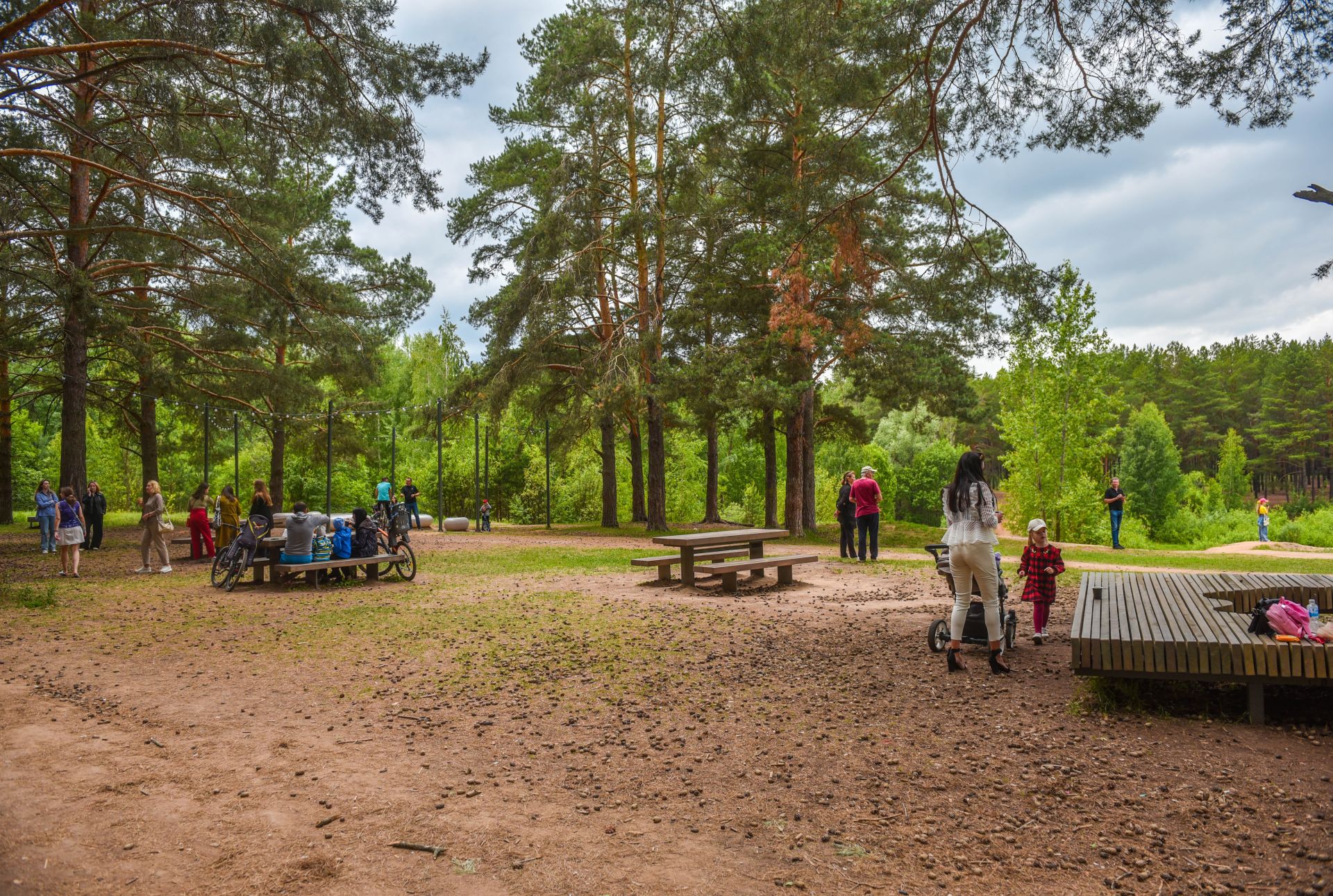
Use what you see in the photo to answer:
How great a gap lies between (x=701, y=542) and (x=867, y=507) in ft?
14.6

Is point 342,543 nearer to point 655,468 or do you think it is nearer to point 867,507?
point 867,507

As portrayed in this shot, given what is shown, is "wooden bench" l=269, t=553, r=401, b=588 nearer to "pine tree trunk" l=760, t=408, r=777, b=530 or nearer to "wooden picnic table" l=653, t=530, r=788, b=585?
"wooden picnic table" l=653, t=530, r=788, b=585

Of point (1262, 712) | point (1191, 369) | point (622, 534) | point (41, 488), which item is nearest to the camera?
point (1262, 712)

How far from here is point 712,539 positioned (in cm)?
1121

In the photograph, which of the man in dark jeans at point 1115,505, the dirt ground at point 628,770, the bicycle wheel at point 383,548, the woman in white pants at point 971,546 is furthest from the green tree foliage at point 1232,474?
the woman in white pants at point 971,546

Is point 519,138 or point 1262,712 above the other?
point 519,138

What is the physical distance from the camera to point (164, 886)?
3174 millimetres

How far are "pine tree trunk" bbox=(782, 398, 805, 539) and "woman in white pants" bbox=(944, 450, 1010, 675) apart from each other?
15.1 m

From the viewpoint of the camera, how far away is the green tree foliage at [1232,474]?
188ft

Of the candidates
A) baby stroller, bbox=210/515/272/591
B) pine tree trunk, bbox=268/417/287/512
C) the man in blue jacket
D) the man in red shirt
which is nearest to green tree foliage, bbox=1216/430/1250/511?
the man in red shirt

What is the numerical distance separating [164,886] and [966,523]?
5083mm

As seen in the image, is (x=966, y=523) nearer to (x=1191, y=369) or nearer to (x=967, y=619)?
(x=967, y=619)

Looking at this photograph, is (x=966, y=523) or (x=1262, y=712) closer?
(x=1262, y=712)

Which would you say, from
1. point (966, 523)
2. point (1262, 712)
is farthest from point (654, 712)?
point (1262, 712)
